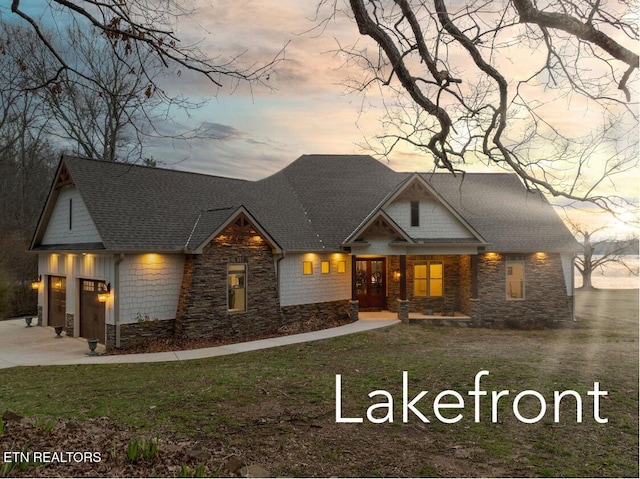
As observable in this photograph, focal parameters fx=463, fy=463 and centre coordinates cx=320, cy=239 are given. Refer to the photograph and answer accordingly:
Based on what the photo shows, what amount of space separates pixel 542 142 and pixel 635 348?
11371 millimetres

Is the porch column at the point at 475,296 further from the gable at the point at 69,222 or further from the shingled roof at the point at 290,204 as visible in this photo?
the gable at the point at 69,222

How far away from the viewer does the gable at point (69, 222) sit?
1616cm

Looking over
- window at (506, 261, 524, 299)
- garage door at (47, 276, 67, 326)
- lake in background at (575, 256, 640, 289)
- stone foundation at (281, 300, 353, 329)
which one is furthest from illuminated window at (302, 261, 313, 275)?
lake in background at (575, 256, 640, 289)

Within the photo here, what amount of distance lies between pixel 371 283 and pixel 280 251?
569 centimetres

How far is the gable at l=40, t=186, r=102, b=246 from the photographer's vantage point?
53.0 ft

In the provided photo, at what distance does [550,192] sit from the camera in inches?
249

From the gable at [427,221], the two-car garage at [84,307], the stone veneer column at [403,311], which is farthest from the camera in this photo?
Answer: the gable at [427,221]

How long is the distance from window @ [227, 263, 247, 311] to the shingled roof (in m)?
1.75

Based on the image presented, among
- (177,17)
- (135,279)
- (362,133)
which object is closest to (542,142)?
(362,133)

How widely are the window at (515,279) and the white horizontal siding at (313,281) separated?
7.17 m

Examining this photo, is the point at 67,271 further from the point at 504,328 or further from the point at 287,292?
the point at 504,328

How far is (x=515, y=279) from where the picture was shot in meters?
20.8

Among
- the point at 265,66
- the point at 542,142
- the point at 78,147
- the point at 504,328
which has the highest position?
the point at 78,147

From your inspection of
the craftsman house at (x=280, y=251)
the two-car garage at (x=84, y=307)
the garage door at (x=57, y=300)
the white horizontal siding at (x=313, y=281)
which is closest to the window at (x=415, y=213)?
the craftsman house at (x=280, y=251)
